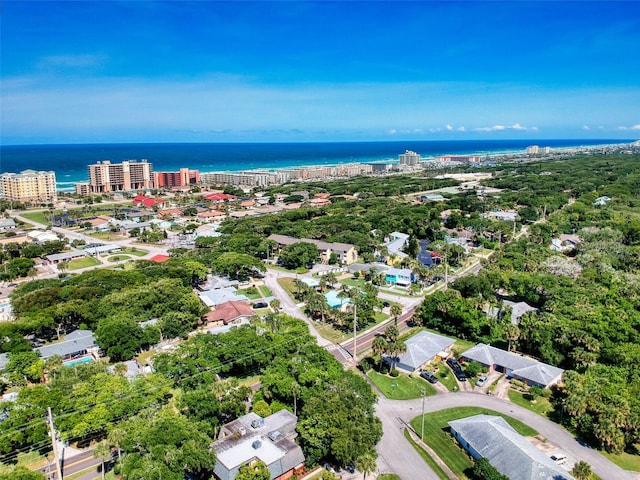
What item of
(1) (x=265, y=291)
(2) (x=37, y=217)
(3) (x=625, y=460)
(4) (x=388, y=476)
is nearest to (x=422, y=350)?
(4) (x=388, y=476)

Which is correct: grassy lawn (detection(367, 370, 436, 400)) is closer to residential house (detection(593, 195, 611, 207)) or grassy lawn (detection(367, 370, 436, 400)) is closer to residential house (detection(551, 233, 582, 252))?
residential house (detection(551, 233, 582, 252))

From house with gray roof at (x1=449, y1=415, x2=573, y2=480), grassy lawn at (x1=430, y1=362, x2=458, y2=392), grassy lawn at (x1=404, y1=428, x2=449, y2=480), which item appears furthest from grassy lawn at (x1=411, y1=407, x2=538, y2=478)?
grassy lawn at (x1=430, y1=362, x2=458, y2=392)

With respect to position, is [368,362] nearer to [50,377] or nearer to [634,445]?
[634,445]

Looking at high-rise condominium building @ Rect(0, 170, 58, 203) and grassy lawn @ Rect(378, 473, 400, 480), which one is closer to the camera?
grassy lawn @ Rect(378, 473, 400, 480)

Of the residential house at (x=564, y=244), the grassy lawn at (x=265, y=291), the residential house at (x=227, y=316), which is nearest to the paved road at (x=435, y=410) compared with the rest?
the residential house at (x=227, y=316)

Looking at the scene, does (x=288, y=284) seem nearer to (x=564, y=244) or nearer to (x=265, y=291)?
(x=265, y=291)

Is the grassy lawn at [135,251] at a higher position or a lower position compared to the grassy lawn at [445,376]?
higher

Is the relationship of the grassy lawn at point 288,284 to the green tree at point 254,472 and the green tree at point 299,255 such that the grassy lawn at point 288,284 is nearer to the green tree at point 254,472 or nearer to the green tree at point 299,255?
the green tree at point 299,255
